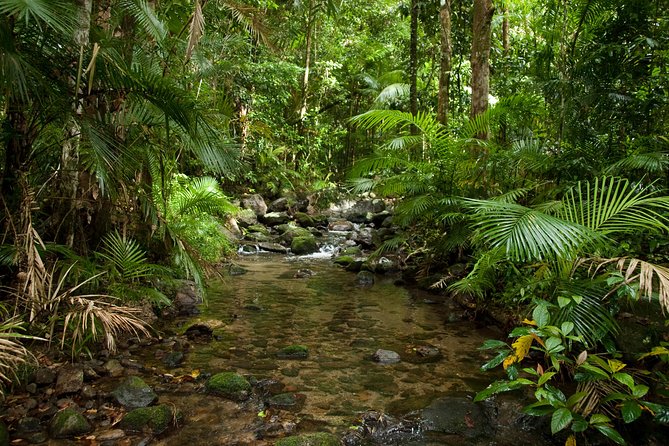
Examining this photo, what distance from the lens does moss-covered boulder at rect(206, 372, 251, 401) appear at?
3.15 metres

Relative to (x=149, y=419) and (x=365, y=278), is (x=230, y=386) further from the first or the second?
(x=365, y=278)

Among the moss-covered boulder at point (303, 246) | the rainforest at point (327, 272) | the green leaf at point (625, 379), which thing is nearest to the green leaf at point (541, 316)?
the rainforest at point (327, 272)

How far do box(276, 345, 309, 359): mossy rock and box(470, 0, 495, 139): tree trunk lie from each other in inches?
164

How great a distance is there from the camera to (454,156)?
607 centimetres

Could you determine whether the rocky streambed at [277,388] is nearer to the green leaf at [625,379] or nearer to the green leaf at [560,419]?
the green leaf at [560,419]

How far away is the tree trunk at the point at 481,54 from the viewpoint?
646cm

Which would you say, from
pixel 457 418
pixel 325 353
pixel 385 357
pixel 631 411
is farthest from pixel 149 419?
pixel 631 411

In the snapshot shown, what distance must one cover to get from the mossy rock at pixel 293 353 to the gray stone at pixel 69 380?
5.19 feet

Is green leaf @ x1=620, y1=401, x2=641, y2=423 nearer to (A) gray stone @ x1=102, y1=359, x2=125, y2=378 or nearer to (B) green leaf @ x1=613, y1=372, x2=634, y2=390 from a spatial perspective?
(B) green leaf @ x1=613, y1=372, x2=634, y2=390

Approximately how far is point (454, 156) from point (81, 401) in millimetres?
4996

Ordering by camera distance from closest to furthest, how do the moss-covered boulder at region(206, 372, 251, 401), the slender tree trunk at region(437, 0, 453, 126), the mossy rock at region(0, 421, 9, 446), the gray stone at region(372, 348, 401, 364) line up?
the mossy rock at region(0, 421, 9, 446) → the moss-covered boulder at region(206, 372, 251, 401) → the gray stone at region(372, 348, 401, 364) → the slender tree trunk at region(437, 0, 453, 126)

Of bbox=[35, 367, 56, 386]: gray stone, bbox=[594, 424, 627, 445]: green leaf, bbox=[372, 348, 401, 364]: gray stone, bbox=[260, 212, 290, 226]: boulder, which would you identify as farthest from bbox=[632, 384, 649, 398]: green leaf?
bbox=[260, 212, 290, 226]: boulder

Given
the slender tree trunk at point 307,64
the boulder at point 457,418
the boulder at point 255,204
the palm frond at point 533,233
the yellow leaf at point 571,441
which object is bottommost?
the boulder at point 457,418

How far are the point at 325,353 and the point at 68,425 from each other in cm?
215
